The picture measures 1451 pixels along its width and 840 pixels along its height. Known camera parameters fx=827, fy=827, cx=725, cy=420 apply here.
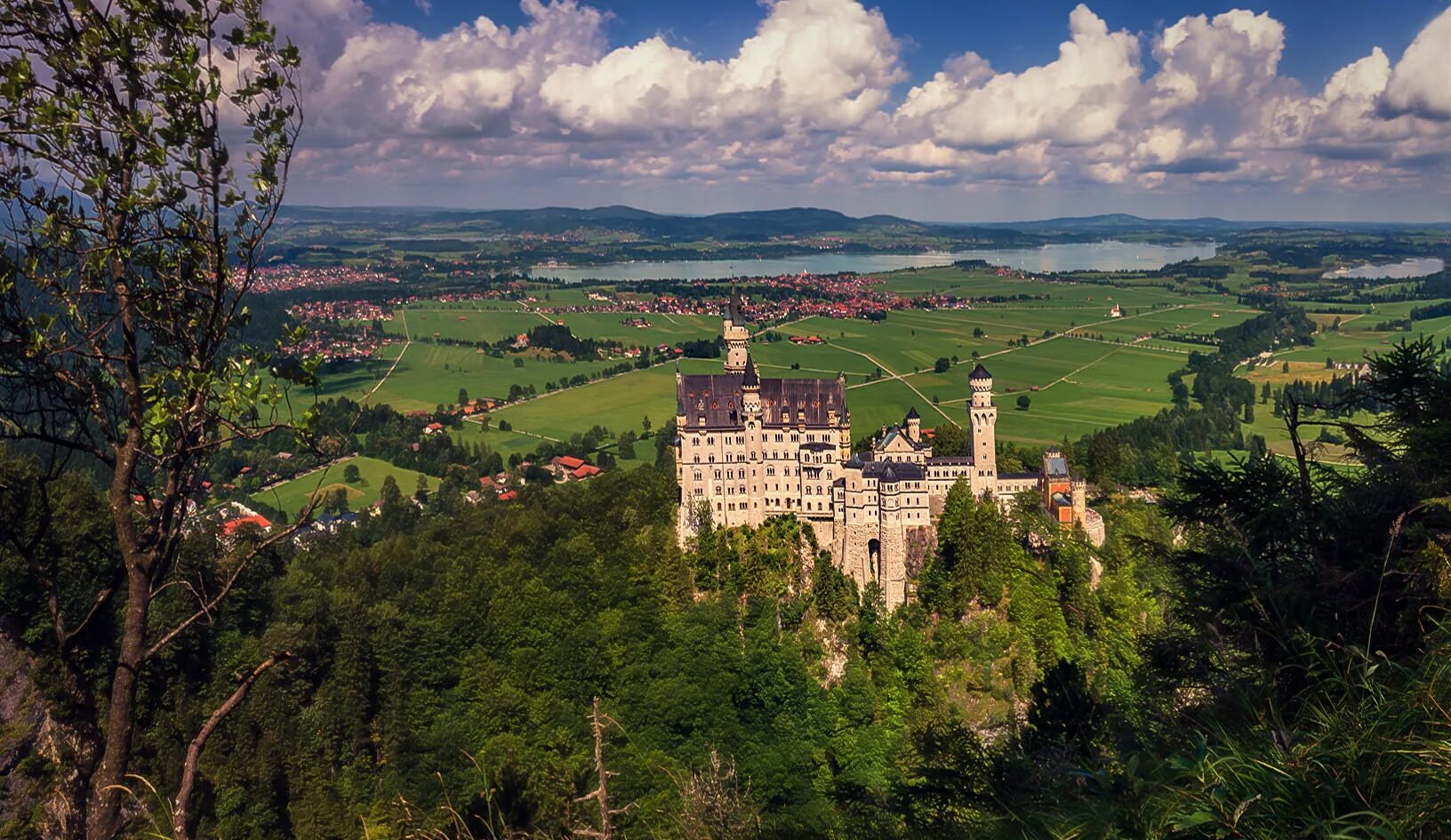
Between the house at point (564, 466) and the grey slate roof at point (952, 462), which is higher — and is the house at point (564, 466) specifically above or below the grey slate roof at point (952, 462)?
below

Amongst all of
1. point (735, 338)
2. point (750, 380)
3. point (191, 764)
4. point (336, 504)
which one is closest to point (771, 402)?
point (750, 380)

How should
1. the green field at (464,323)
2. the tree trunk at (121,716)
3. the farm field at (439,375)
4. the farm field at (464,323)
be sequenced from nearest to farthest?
1. the tree trunk at (121,716)
2. the farm field at (439,375)
3. the farm field at (464,323)
4. the green field at (464,323)

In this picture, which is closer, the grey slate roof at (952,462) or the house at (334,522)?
the grey slate roof at (952,462)

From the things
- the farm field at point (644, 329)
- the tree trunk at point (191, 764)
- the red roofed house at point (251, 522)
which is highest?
the tree trunk at point (191, 764)

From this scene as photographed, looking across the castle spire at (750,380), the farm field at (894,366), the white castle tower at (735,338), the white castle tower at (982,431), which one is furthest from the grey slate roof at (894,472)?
the farm field at (894,366)

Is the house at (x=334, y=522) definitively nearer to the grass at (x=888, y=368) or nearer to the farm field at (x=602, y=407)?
the grass at (x=888, y=368)

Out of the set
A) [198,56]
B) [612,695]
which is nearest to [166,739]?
[612,695]

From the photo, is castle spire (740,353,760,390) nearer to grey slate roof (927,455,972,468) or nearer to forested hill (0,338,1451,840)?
forested hill (0,338,1451,840)
